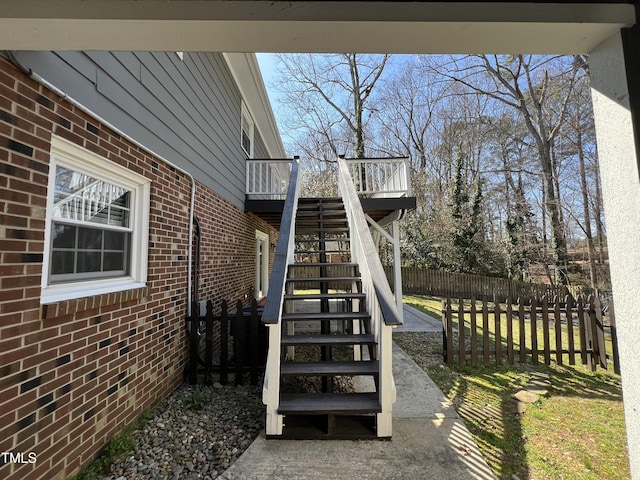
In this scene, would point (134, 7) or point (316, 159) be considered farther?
point (316, 159)

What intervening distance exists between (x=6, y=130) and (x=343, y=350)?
516 cm

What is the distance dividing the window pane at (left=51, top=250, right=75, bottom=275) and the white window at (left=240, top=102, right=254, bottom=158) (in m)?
5.21

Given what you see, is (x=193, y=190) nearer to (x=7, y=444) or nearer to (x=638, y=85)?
(x=7, y=444)

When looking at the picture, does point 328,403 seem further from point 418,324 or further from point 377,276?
point 418,324

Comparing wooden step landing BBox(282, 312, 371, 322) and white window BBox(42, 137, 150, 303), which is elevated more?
white window BBox(42, 137, 150, 303)

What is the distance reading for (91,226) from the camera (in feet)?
8.41

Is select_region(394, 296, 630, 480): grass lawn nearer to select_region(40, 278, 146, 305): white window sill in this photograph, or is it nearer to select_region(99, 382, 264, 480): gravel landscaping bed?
select_region(99, 382, 264, 480): gravel landscaping bed

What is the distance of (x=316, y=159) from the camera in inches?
842

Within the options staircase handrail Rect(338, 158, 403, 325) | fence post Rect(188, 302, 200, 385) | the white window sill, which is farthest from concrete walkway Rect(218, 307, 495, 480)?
the white window sill

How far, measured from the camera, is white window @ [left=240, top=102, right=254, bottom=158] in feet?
24.0

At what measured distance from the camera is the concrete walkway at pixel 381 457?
2229 millimetres

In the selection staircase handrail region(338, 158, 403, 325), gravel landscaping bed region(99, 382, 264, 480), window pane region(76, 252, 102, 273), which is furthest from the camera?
staircase handrail region(338, 158, 403, 325)

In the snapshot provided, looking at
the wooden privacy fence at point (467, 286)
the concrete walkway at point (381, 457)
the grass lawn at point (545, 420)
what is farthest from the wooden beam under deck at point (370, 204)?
the wooden privacy fence at point (467, 286)

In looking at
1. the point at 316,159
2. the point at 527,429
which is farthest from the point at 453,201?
the point at 527,429
